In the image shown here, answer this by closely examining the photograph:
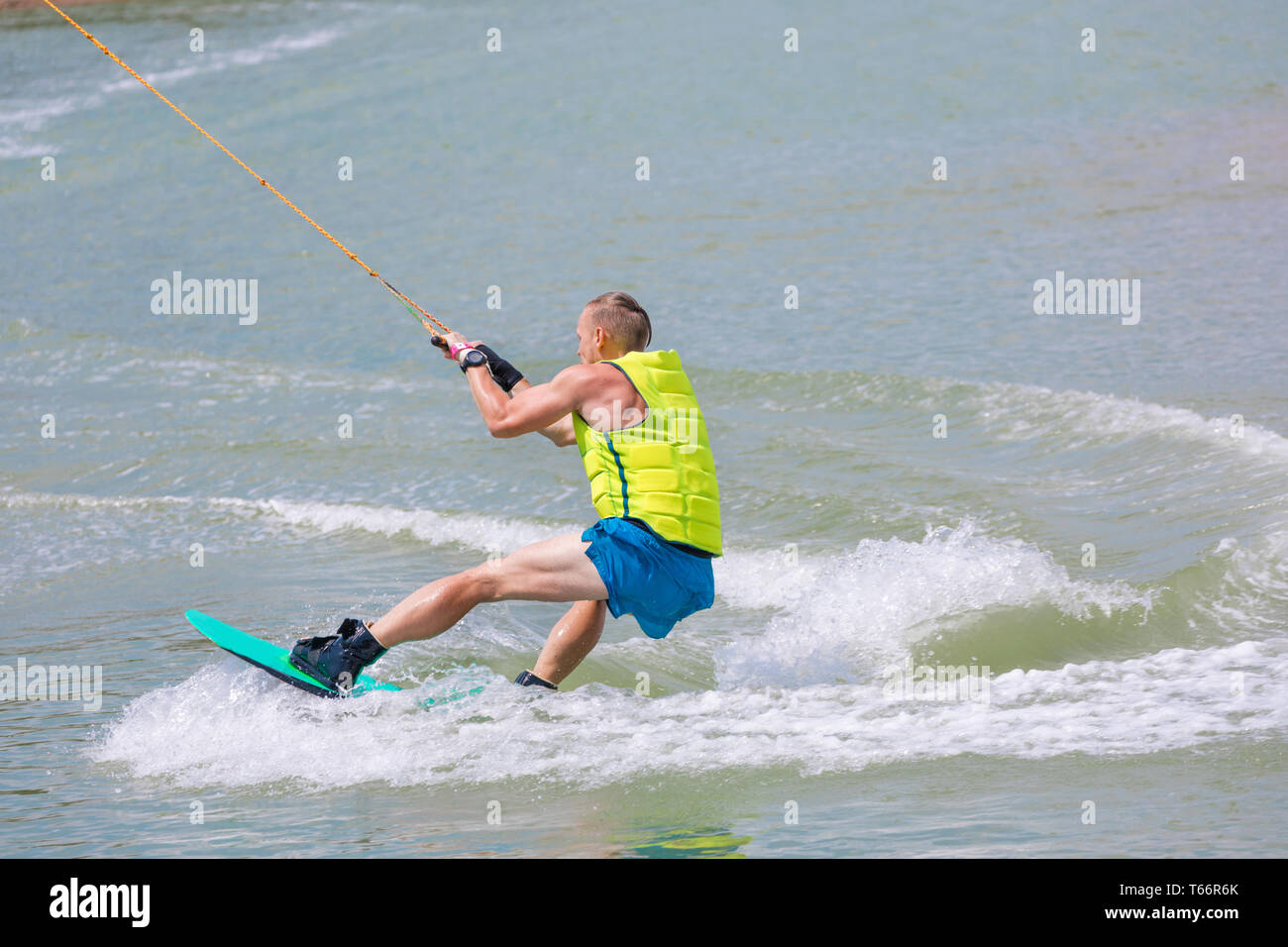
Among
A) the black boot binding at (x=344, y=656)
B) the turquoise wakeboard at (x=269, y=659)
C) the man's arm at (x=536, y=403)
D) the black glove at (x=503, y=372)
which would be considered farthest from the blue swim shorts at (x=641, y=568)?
the turquoise wakeboard at (x=269, y=659)

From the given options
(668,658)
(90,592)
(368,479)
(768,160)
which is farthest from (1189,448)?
(768,160)

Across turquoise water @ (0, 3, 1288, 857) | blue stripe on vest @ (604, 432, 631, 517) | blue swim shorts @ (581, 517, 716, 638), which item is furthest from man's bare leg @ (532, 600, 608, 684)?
blue stripe on vest @ (604, 432, 631, 517)

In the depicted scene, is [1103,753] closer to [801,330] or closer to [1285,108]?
[801,330]

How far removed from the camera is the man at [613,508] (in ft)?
18.2

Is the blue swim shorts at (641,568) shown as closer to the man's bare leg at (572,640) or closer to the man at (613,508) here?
the man at (613,508)

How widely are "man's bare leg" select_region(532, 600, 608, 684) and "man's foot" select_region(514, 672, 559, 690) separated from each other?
2 centimetres

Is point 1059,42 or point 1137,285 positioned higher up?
point 1059,42

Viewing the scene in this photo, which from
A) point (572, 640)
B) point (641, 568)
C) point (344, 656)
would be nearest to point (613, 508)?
point (641, 568)

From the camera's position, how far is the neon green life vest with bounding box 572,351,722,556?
18.2 ft

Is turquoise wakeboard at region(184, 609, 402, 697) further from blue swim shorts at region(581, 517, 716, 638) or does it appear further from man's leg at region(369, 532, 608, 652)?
blue swim shorts at region(581, 517, 716, 638)

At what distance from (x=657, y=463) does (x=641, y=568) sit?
1.31 feet

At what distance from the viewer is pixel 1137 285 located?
15.3 metres

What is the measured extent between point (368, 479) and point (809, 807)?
7.05m

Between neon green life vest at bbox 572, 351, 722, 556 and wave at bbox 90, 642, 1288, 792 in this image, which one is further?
neon green life vest at bbox 572, 351, 722, 556
